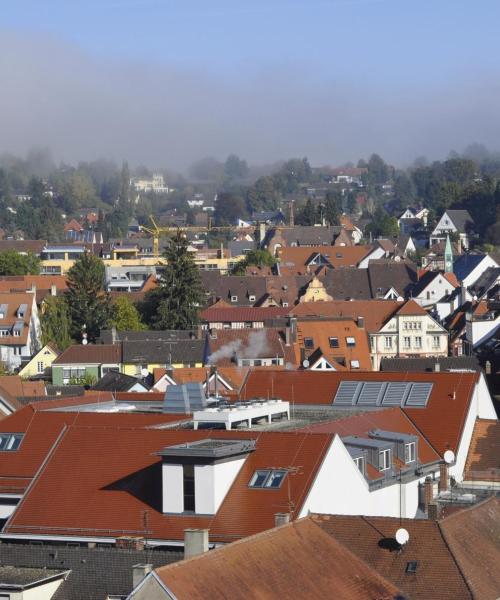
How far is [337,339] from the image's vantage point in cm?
7775

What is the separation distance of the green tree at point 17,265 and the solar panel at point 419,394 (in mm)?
80474

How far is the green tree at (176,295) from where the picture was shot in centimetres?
9225

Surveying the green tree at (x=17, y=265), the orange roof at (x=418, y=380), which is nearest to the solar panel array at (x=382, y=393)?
the orange roof at (x=418, y=380)

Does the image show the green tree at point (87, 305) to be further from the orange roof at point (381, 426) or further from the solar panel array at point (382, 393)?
the orange roof at point (381, 426)

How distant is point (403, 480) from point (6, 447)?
312 inches

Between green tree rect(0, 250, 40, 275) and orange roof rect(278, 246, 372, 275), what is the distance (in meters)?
17.7

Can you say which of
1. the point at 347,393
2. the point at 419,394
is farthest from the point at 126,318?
the point at 419,394

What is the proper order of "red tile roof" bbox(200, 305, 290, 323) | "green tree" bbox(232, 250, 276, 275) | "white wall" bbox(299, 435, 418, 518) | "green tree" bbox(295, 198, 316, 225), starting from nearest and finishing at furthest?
"white wall" bbox(299, 435, 418, 518)
"red tile roof" bbox(200, 305, 290, 323)
"green tree" bbox(232, 250, 276, 275)
"green tree" bbox(295, 198, 316, 225)

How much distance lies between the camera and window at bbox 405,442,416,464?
121 ft

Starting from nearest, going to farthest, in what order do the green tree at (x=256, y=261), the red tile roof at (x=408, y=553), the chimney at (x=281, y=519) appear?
1. the red tile roof at (x=408, y=553)
2. the chimney at (x=281, y=519)
3. the green tree at (x=256, y=261)

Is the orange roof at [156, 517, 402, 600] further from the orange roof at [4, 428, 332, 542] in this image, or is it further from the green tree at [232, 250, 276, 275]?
the green tree at [232, 250, 276, 275]

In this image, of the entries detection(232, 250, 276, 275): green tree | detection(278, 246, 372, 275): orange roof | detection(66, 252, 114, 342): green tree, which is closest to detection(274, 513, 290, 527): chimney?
detection(66, 252, 114, 342): green tree

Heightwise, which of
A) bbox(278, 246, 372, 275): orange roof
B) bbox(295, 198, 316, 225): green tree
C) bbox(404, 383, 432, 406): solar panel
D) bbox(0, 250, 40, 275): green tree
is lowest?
bbox(295, 198, 316, 225): green tree

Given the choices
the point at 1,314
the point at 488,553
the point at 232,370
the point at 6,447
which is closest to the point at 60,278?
the point at 1,314
